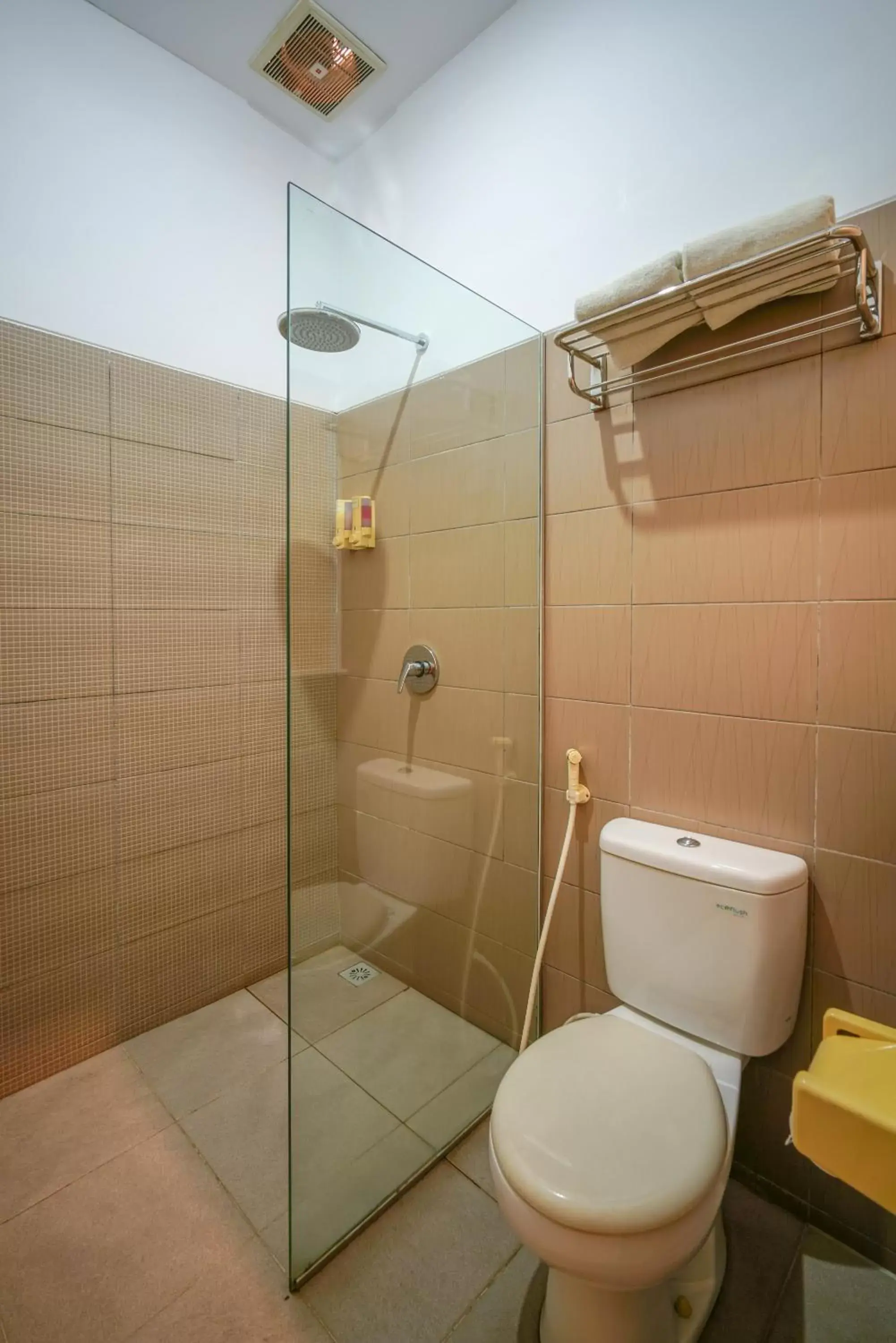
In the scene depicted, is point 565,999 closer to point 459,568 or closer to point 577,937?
point 577,937

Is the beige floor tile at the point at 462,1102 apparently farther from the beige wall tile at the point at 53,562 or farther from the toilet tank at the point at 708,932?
the beige wall tile at the point at 53,562

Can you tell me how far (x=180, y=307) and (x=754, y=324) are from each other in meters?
1.54

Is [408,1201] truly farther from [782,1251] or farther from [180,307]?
[180,307]

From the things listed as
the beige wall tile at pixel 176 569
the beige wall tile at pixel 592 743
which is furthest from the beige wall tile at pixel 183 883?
the beige wall tile at pixel 592 743

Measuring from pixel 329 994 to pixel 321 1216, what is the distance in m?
0.41

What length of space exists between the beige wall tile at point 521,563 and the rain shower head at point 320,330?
1.80ft

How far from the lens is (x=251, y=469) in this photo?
1960 mm

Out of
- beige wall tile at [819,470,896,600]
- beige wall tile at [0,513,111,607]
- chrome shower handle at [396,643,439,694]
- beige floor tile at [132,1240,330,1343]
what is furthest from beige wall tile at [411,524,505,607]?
beige floor tile at [132,1240,330,1343]

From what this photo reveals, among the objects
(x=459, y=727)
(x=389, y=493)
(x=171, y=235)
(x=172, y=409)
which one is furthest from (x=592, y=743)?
(x=171, y=235)

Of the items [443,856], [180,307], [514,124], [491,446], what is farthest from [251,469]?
[443,856]

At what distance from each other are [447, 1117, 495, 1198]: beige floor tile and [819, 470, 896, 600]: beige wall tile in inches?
55.6

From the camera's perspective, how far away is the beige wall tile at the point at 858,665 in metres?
1.11

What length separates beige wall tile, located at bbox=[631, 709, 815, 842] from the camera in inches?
48.0

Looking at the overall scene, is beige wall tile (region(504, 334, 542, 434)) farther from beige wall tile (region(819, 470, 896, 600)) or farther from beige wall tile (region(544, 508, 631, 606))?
beige wall tile (region(819, 470, 896, 600))
